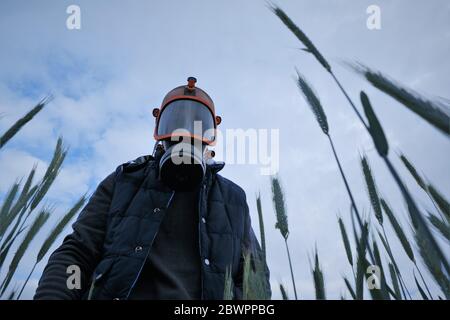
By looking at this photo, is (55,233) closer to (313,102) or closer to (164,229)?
(164,229)

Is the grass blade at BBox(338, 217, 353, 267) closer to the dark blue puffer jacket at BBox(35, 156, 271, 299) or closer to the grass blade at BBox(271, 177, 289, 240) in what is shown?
the grass blade at BBox(271, 177, 289, 240)

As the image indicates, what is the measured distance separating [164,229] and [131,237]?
22 cm

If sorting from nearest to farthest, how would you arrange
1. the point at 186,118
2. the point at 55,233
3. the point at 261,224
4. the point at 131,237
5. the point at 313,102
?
1. the point at 313,102
2. the point at 261,224
3. the point at 55,233
4. the point at 131,237
5. the point at 186,118

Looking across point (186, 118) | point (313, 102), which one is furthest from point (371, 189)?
point (186, 118)

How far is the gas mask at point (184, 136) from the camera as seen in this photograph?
5.90ft

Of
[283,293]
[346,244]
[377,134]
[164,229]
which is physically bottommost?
[283,293]

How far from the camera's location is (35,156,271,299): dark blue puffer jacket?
5.09 feet

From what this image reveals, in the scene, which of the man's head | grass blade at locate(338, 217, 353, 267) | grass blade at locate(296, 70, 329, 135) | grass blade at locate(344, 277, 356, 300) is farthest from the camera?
the man's head

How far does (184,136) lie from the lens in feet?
6.14

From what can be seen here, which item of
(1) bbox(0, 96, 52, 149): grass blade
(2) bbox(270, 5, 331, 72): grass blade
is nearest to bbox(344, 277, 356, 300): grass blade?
(2) bbox(270, 5, 331, 72): grass blade

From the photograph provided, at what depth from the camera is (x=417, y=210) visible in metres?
0.41

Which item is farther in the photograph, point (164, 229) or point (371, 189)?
point (164, 229)

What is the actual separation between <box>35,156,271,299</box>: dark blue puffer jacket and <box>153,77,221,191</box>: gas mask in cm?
11

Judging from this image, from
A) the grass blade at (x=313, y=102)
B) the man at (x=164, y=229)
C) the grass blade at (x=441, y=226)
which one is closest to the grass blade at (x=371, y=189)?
the grass blade at (x=441, y=226)
